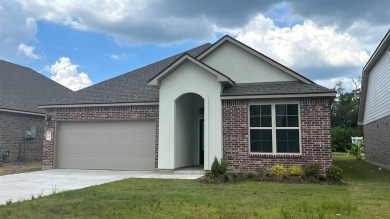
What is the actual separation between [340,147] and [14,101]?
34.5 metres

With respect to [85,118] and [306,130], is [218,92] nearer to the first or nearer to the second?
[306,130]

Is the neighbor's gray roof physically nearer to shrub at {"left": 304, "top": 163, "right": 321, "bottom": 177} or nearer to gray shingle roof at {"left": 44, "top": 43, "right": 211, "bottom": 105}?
gray shingle roof at {"left": 44, "top": 43, "right": 211, "bottom": 105}

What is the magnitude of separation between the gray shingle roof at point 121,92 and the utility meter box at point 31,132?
17.4 feet

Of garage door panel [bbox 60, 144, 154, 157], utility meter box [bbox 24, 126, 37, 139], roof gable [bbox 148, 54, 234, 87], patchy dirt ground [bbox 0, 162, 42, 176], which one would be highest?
roof gable [bbox 148, 54, 234, 87]

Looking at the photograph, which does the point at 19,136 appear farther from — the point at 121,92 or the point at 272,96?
the point at 272,96

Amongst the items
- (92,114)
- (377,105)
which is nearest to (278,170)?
(92,114)

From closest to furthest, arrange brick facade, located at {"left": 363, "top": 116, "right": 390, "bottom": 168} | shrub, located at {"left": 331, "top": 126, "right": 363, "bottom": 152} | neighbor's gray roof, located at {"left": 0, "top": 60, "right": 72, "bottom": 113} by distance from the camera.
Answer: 1. brick facade, located at {"left": 363, "top": 116, "right": 390, "bottom": 168}
2. neighbor's gray roof, located at {"left": 0, "top": 60, "right": 72, "bottom": 113}
3. shrub, located at {"left": 331, "top": 126, "right": 363, "bottom": 152}

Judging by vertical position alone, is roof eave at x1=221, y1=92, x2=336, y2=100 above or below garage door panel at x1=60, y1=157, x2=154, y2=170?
above

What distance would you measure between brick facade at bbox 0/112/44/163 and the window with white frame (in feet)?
47.0

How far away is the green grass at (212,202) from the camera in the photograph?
21.6 feet

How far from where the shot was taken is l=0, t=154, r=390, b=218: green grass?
6.60 m

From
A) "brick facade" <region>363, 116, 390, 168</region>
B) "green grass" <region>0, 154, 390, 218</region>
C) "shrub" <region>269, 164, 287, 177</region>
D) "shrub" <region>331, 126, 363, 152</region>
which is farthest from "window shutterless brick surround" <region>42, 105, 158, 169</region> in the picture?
"shrub" <region>331, 126, 363, 152</region>

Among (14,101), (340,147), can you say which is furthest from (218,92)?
(340,147)

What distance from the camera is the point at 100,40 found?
1983 cm
